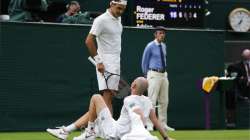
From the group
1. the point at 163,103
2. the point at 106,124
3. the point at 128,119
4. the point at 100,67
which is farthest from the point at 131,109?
the point at 163,103

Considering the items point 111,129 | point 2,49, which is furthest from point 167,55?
point 111,129

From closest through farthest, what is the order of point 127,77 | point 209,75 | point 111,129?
1. point 111,129
2. point 127,77
3. point 209,75

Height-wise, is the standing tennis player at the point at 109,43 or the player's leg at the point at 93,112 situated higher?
the standing tennis player at the point at 109,43

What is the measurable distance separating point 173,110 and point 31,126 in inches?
146

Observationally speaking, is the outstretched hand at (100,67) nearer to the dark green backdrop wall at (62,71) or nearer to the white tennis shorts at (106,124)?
the white tennis shorts at (106,124)

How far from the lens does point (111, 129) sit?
9.29 metres

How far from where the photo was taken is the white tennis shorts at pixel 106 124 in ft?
30.4

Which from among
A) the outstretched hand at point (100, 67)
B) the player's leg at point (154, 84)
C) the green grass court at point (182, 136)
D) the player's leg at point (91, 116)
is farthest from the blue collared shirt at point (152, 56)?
the player's leg at point (91, 116)

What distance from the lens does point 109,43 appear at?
10500mm

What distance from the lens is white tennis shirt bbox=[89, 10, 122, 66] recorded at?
10438mm

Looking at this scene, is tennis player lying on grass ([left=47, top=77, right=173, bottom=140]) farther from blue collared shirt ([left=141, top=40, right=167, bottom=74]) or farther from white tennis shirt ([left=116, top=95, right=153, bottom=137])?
blue collared shirt ([left=141, top=40, right=167, bottom=74])

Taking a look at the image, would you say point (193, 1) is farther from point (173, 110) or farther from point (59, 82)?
point (59, 82)

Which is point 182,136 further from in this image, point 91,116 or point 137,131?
point 137,131

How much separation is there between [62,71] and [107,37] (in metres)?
5.70
